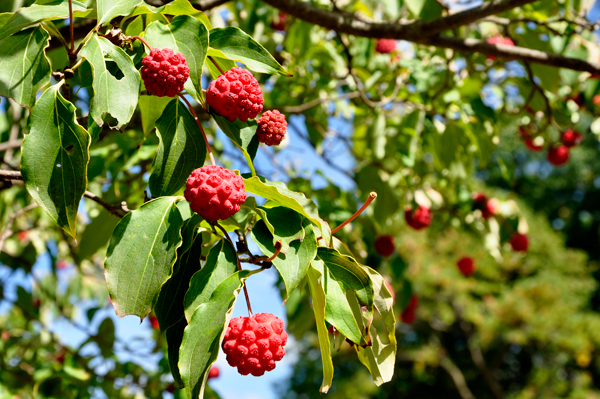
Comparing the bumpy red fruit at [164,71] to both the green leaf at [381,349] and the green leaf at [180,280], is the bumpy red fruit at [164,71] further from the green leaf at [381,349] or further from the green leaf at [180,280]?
the green leaf at [381,349]

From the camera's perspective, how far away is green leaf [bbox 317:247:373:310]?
2.92ft

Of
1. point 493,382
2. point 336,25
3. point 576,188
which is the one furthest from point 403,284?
point 576,188

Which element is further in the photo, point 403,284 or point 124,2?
point 403,284

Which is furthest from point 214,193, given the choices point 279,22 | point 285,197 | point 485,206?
point 279,22

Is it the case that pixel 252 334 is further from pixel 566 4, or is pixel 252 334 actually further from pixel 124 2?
pixel 566 4

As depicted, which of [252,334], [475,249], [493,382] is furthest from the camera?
[493,382]

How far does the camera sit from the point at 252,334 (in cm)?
87

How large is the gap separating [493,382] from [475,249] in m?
3.39

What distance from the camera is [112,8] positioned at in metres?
0.95

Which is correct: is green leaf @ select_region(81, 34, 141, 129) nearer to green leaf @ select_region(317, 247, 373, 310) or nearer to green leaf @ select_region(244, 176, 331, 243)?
green leaf @ select_region(244, 176, 331, 243)

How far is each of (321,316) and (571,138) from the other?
3.17 meters

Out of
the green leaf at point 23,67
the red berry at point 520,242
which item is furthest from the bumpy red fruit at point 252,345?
the red berry at point 520,242

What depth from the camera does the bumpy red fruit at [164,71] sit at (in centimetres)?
87

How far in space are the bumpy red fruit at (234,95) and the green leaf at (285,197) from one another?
15 centimetres
